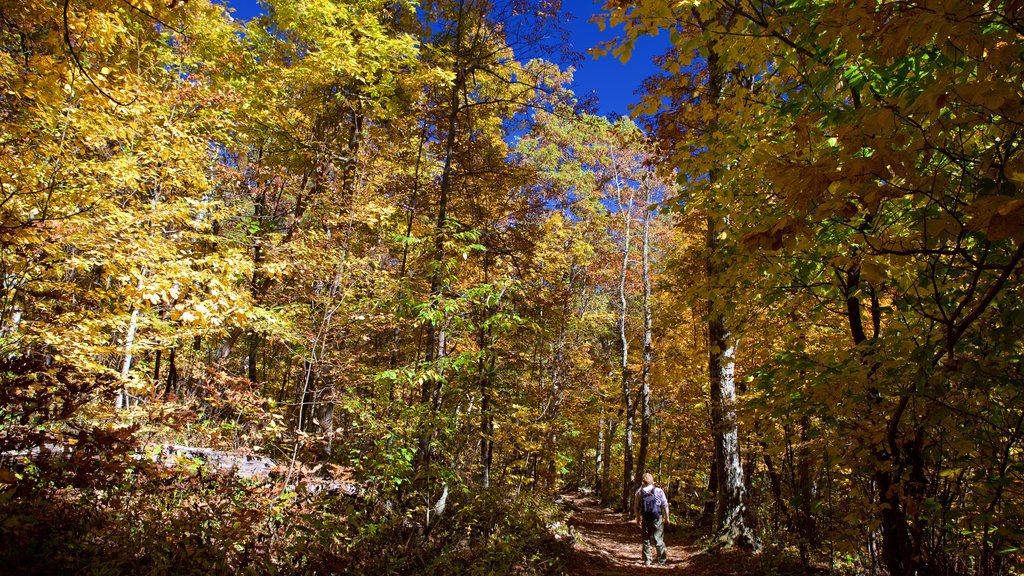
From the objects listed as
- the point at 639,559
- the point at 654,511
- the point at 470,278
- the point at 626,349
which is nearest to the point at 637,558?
the point at 639,559

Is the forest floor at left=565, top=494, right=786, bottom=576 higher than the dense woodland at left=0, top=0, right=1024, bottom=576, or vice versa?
the dense woodland at left=0, top=0, right=1024, bottom=576

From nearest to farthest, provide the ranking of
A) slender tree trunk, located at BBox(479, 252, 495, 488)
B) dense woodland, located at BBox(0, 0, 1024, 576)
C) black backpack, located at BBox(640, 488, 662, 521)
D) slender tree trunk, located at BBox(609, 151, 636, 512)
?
dense woodland, located at BBox(0, 0, 1024, 576) < black backpack, located at BBox(640, 488, 662, 521) < slender tree trunk, located at BBox(479, 252, 495, 488) < slender tree trunk, located at BBox(609, 151, 636, 512)

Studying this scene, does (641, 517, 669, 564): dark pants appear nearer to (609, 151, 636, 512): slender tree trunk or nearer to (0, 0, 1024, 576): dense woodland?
(0, 0, 1024, 576): dense woodland

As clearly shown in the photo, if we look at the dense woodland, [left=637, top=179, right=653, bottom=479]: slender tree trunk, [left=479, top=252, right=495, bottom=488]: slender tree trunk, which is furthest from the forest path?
Result: [left=479, top=252, right=495, bottom=488]: slender tree trunk

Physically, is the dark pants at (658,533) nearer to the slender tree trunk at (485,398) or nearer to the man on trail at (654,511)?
the man on trail at (654,511)

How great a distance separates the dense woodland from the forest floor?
58cm

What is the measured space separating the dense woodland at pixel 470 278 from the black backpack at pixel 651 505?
1.28 m

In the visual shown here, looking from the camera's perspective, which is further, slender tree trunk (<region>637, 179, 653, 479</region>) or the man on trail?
slender tree trunk (<region>637, 179, 653, 479</region>)

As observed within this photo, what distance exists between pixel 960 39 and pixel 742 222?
245cm

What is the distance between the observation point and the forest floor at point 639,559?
7.52 m

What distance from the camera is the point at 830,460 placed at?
3.19 meters

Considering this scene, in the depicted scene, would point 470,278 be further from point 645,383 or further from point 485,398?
point 645,383

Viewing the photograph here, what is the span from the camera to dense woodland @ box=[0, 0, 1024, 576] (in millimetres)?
2244

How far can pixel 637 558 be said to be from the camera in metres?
10.0
